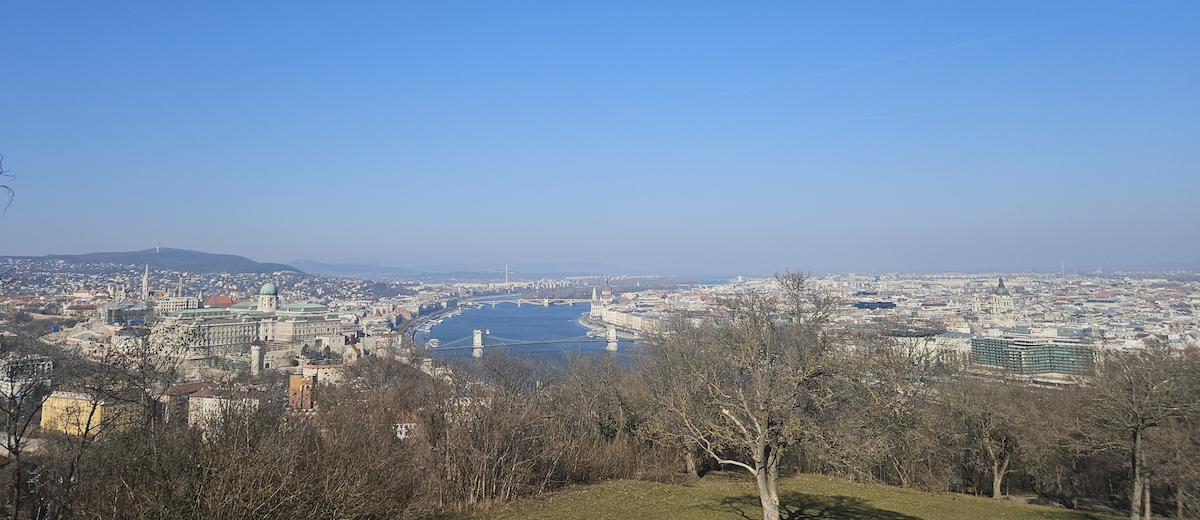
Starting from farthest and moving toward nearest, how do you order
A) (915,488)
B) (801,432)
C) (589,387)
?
(589,387), (915,488), (801,432)

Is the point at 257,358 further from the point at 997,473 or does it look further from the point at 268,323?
the point at 997,473

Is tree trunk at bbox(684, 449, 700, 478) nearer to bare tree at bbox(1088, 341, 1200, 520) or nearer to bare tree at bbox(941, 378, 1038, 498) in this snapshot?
bare tree at bbox(941, 378, 1038, 498)

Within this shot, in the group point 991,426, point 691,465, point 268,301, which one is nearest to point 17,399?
point 691,465

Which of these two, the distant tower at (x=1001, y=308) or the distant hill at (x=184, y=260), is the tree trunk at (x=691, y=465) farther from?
the distant hill at (x=184, y=260)

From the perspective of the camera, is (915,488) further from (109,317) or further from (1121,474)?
(109,317)

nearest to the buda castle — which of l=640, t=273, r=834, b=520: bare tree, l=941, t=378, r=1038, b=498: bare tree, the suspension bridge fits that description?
the suspension bridge

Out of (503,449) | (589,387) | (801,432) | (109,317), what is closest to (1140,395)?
(801,432)
